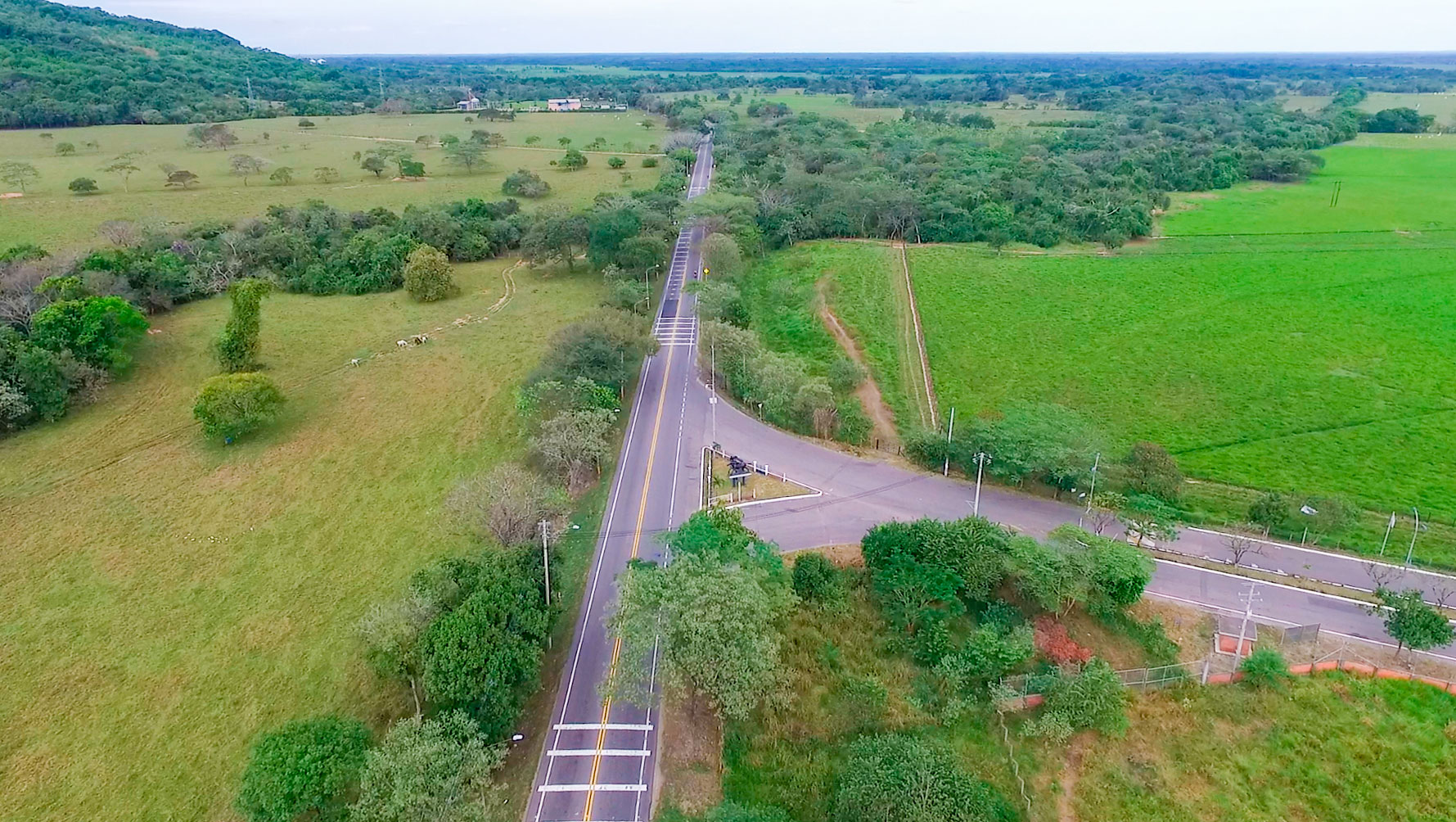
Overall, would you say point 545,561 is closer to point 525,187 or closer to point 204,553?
point 204,553

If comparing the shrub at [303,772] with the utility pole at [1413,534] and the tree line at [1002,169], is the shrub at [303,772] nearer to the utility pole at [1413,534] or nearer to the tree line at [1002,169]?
the utility pole at [1413,534]

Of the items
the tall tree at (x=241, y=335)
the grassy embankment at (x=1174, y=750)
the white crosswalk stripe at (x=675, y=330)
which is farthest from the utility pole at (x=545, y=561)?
the tall tree at (x=241, y=335)

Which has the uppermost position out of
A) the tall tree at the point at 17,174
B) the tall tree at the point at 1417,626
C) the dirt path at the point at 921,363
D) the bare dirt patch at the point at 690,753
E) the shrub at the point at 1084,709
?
the tall tree at the point at 17,174

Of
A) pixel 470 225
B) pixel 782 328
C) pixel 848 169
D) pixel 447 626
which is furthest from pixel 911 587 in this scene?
pixel 848 169

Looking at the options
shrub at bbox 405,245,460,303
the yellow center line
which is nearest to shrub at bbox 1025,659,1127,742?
the yellow center line

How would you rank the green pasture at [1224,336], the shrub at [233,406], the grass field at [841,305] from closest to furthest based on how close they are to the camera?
the green pasture at [1224,336], the shrub at [233,406], the grass field at [841,305]

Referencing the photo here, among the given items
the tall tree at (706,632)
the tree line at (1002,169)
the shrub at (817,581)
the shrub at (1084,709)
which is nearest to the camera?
the tall tree at (706,632)
